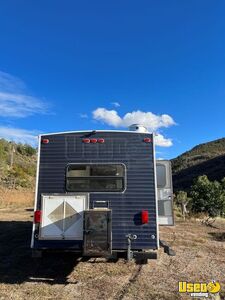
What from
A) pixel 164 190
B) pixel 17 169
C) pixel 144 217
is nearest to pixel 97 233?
pixel 144 217

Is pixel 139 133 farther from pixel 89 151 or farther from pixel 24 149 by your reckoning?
pixel 24 149

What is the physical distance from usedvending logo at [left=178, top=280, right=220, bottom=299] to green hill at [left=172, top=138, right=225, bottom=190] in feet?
204

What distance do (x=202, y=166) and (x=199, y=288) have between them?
3267 inches

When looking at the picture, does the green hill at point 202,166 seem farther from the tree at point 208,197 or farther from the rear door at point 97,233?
the rear door at point 97,233

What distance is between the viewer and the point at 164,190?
9.07 metres

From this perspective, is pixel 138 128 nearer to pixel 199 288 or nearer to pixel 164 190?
pixel 164 190

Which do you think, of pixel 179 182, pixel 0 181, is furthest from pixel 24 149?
pixel 179 182

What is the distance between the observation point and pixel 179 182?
7919 cm

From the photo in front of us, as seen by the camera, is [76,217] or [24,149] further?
[24,149]

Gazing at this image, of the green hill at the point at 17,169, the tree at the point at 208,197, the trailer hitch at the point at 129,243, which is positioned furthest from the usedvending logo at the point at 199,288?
the green hill at the point at 17,169

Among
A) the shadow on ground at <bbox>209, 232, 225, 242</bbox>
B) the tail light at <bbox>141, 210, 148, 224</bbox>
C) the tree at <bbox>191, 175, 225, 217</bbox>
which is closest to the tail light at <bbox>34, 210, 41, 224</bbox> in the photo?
the tail light at <bbox>141, 210, 148, 224</bbox>

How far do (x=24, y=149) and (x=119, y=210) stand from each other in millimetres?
61018

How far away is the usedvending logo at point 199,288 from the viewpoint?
648cm

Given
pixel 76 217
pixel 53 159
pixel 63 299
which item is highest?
pixel 53 159
